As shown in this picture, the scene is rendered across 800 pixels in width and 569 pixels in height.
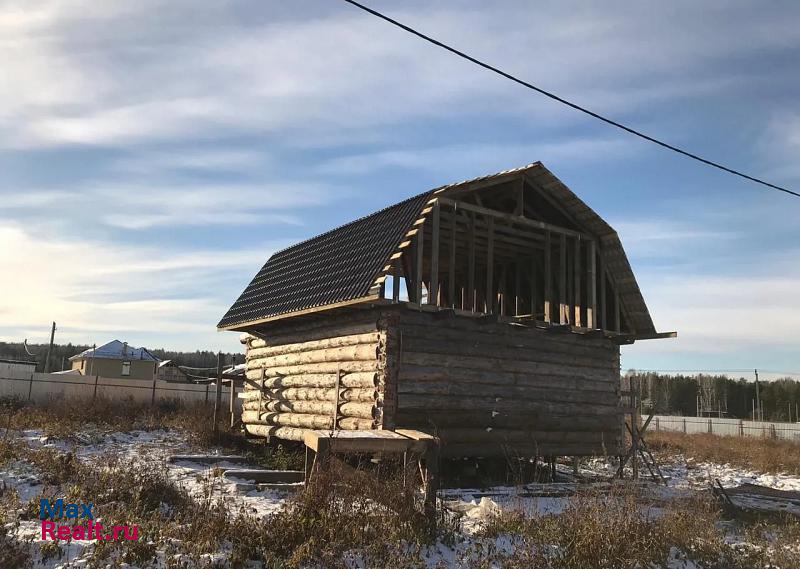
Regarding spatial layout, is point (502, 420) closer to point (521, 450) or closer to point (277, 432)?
point (521, 450)

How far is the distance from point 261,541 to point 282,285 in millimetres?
10875

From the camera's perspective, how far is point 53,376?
32781 millimetres

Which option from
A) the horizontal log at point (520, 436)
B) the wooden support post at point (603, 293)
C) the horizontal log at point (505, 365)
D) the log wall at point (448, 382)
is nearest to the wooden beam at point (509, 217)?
the wooden support post at point (603, 293)

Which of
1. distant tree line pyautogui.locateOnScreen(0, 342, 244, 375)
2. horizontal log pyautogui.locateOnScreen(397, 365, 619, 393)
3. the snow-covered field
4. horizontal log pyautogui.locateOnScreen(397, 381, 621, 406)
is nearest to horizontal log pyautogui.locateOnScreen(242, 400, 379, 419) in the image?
horizontal log pyautogui.locateOnScreen(397, 381, 621, 406)

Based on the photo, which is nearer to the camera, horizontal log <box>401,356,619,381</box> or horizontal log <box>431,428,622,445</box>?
horizontal log <box>401,356,619,381</box>

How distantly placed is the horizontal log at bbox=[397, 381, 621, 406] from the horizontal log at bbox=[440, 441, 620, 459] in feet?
3.39

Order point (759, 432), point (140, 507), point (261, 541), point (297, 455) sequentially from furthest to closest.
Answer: point (759, 432), point (297, 455), point (140, 507), point (261, 541)

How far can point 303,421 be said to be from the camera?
50.2 feet

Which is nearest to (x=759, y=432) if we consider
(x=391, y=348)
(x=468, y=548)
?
(x=391, y=348)

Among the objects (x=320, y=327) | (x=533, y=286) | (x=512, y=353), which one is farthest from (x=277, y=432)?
(x=533, y=286)

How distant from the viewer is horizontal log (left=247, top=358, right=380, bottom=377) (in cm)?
1326

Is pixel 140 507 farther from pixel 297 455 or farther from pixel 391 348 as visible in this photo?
pixel 297 455

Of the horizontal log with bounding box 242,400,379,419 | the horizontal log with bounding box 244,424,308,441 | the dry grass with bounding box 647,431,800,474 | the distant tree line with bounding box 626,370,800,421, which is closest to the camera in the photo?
the horizontal log with bounding box 242,400,379,419

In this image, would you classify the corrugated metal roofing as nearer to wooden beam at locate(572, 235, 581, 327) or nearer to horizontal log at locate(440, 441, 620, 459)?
wooden beam at locate(572, 235, 581, 327)
